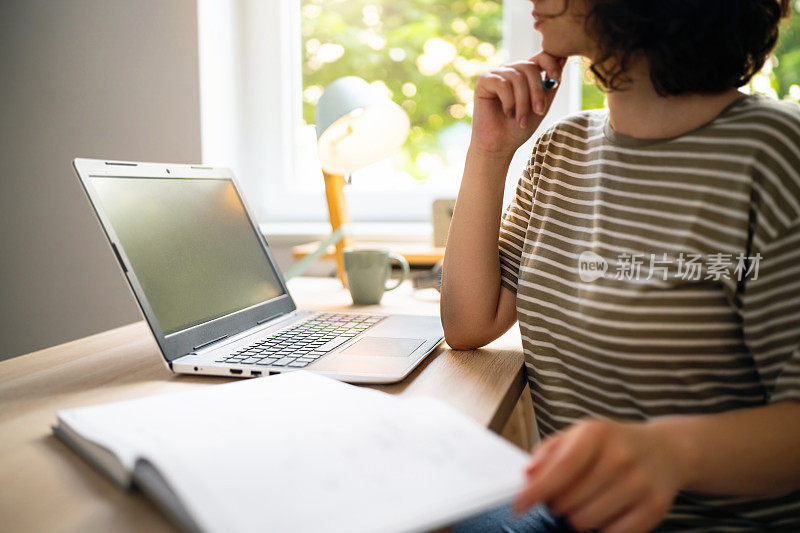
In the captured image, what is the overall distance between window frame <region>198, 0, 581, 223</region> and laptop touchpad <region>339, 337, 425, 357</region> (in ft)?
4.18

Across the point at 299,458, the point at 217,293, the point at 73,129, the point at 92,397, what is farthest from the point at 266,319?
the point at 73,129

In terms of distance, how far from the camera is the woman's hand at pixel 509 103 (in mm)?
869

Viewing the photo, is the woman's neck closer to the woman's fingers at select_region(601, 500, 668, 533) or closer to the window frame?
the woman's fingers at select_region(601, 500, 668, 533)

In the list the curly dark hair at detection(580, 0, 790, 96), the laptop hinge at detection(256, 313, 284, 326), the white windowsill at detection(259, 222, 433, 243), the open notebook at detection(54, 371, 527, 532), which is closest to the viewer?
the open notebook at detection(54, 371, 527, 532)

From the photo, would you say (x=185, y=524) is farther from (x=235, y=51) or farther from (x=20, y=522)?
(x=235, y=51)

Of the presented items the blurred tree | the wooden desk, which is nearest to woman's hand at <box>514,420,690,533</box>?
the wooden desk

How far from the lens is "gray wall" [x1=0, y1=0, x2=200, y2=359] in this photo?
194 centimetres

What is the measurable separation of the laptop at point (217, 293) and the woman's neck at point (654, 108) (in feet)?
1.17

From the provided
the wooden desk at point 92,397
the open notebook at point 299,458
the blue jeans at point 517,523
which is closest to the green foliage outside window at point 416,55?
the wooden desk at point 92,397

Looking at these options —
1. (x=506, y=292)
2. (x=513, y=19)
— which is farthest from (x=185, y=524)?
(x=513, y=19)

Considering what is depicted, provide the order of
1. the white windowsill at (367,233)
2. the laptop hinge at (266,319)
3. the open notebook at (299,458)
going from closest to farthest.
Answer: the open notebook at (299,458) < the laptop hinge at (266,319) < the white windowsill at (367,233)

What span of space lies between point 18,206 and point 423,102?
4.38ft

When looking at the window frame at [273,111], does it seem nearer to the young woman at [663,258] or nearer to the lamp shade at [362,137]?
the lamp shade at [362,137]

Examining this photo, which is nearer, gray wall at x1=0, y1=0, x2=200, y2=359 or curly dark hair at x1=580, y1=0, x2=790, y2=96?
curly dark hair at x1=580, y1=0, x2=790, y2=96
